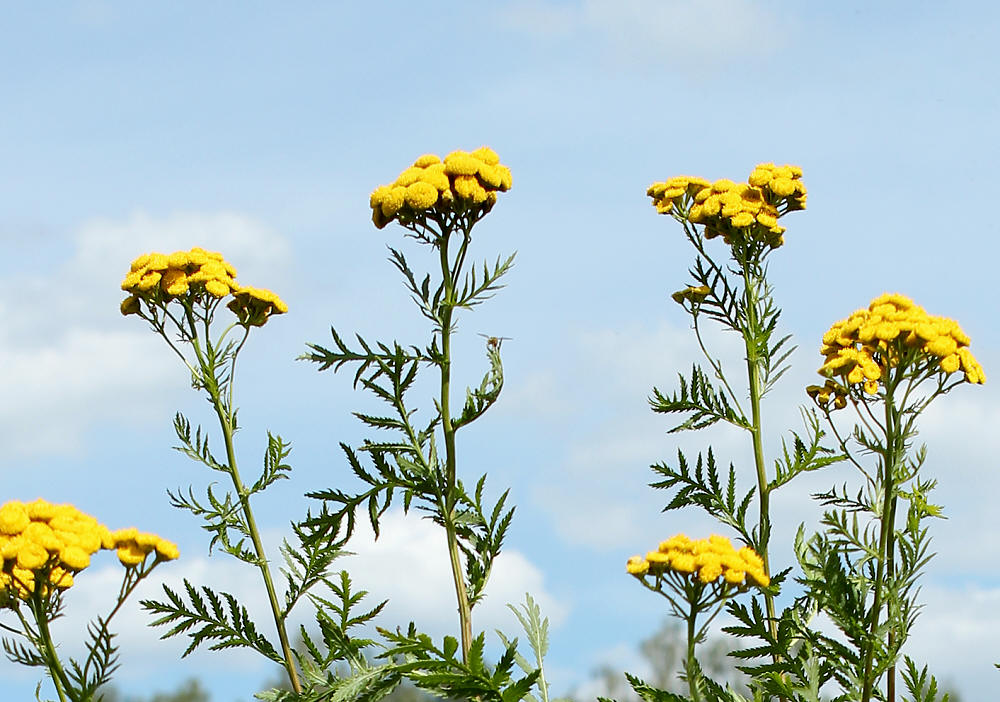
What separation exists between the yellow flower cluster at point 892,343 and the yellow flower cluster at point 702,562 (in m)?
1.42

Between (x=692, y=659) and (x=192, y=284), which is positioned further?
(x=192, y=284)

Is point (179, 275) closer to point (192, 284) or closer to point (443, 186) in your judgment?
point (192, 284)

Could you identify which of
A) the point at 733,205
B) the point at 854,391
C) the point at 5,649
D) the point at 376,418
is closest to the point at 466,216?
the point at 376,418

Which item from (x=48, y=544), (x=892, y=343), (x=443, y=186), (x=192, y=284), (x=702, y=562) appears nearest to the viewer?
(x=48, y=544)

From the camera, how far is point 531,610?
19.4 feet

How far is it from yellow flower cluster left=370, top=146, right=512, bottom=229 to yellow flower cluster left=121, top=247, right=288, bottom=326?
3.97ft

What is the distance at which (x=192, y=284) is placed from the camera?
21.5ft

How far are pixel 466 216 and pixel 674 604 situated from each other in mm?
1959

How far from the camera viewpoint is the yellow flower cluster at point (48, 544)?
15.5 feet

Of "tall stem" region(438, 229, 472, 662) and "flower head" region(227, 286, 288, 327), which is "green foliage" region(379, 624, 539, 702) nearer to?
"tall stem" region(438, 229, 472, 662)

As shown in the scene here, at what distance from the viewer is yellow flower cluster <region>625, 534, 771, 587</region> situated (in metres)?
4.96

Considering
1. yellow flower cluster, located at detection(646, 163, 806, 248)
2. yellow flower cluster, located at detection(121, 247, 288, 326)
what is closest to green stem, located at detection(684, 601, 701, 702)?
yellow flower cluster, located at detection(646, 163, 806, 248)

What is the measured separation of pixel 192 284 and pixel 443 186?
1.74 m

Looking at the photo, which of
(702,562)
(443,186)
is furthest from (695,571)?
(443,186)
